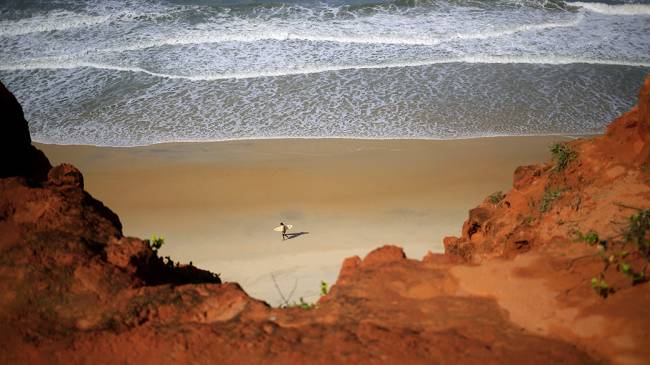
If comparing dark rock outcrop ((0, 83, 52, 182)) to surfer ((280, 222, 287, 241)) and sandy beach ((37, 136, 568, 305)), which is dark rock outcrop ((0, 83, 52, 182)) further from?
surfer ((280, 222, 287, 241))

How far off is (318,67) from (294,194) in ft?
24.1

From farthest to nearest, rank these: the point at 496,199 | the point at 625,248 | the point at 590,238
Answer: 1. the point at 496,199
2. the point at 590,238
3. the point at 625,248

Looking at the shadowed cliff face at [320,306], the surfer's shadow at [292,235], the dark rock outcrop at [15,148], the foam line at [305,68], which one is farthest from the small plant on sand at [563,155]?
the foam line at [305,68]

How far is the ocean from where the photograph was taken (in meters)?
15.1

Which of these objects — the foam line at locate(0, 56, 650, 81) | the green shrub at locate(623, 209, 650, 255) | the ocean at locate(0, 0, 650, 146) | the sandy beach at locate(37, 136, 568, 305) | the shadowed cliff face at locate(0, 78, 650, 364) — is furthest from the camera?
the foam line at locate(0, 56, 650, 81)

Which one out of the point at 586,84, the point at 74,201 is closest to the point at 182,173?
the point at 74,201

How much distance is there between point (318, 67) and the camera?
18422mm

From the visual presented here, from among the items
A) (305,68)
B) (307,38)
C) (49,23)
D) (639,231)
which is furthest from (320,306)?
(49,23)

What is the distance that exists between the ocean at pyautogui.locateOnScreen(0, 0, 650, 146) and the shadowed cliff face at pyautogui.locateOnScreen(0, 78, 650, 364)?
10069 mm

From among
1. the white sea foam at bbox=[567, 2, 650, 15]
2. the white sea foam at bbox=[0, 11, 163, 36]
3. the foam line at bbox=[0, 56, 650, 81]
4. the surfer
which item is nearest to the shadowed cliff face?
the surfer

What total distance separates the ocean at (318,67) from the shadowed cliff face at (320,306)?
10.1 meters

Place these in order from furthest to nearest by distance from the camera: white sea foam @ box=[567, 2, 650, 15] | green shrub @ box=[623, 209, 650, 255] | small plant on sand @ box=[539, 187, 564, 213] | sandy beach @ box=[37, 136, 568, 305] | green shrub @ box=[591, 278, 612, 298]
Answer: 1. white sea foam @ box=[567, 2, 650, 15]
2. sandy beach @ box=[37, 136, 568, 305]
3. small plant on sand @ box=[539, 187, 564, 213]
4. green shrub @ box=[623, 209, 650, 255]
5. green shrub @ box=[591, 278, 612, 298]

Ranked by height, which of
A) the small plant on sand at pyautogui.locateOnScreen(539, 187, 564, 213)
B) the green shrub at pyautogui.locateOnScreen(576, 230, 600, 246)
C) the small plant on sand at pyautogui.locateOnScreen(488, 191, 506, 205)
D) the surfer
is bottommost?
the surfer

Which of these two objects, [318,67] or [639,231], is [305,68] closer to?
[318,67]
